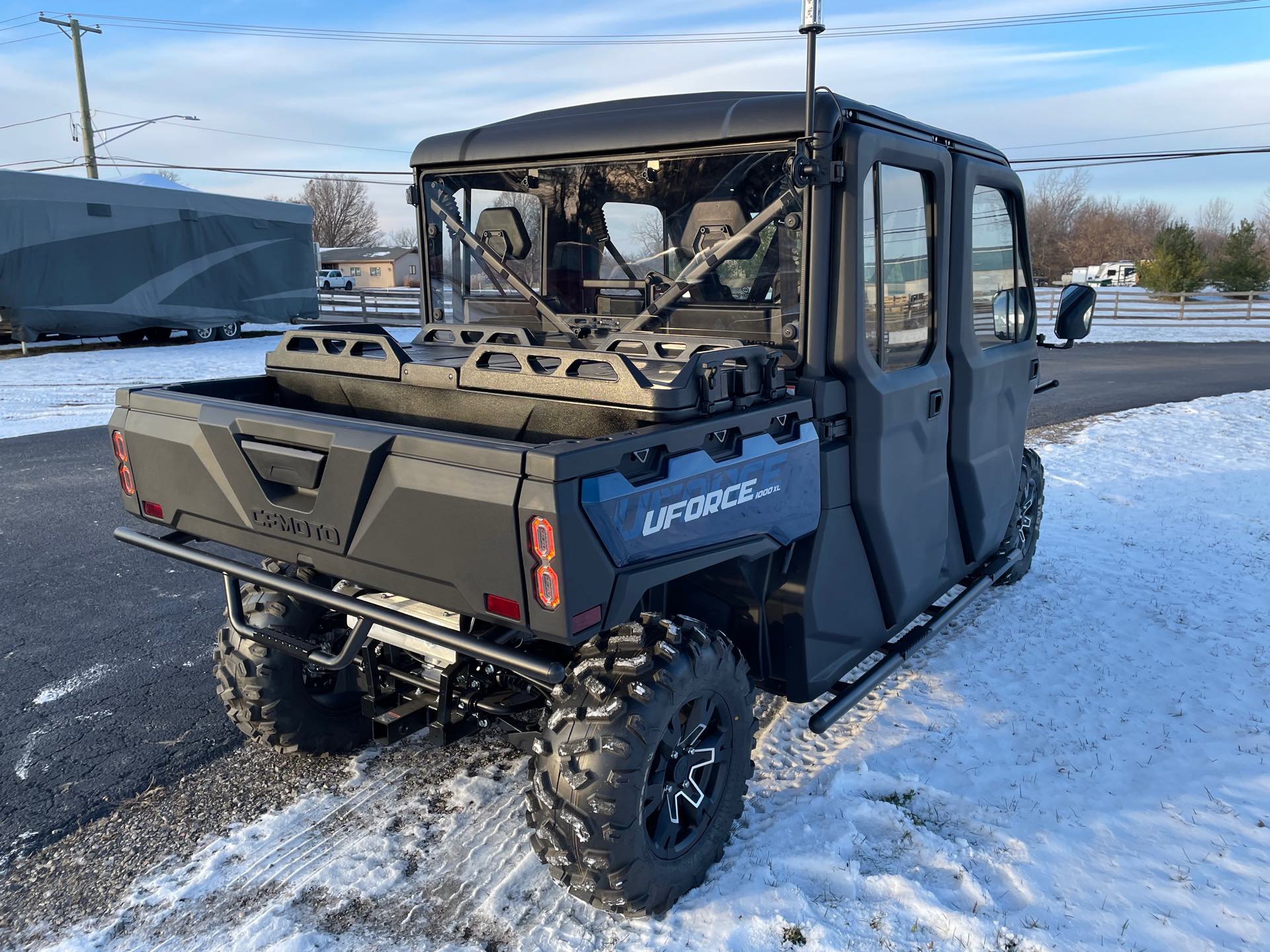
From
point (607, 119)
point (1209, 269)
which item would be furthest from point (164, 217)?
point (1209, 269)

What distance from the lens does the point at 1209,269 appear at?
37156mm

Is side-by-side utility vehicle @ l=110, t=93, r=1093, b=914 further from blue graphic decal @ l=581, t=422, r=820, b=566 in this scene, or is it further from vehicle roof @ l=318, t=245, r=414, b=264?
vehicle roof @ l=318, t=245, r=414, b=264

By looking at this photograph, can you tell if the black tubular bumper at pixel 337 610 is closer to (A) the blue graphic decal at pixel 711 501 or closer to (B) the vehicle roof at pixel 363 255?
(A) the blue graphic decal at pixel 711 501

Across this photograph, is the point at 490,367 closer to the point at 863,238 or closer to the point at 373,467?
the point at 373,467

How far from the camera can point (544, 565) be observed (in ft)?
7.02

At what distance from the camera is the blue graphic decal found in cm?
223

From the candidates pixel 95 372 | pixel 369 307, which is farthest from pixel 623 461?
pixel 369 307

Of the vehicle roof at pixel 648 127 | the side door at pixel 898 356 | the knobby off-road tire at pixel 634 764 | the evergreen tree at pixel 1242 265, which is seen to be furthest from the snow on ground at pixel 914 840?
the evergreen tree at pixel 1242 265

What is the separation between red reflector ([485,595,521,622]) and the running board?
4.50 ft

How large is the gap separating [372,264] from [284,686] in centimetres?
7118

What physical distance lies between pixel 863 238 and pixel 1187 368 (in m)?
17.3

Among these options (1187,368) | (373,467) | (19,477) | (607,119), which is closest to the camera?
(373,467)

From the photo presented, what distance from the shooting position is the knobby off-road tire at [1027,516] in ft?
17.3

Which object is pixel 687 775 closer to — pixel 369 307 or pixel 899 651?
pixel 899 651
